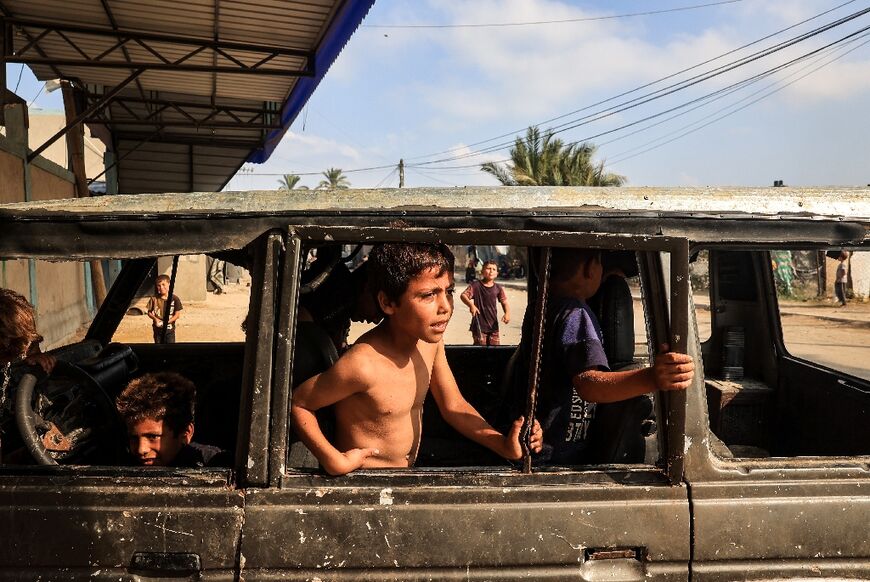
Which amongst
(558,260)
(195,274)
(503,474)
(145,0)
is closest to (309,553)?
(503,474)

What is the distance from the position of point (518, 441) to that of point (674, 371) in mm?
440

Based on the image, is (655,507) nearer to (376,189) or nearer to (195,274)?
(376,189)

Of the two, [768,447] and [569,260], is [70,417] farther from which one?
[768,447]

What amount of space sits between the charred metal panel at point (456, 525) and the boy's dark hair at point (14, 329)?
103 centimetres

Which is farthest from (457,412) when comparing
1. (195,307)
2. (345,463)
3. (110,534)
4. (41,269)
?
(195,307)

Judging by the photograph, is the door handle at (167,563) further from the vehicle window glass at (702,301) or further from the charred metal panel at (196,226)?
the vehicle window glass at (702,301)

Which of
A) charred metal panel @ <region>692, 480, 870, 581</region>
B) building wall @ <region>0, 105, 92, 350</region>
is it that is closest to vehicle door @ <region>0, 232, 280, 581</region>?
charred metal panel @ <region>692, 480, 870, 581</region>

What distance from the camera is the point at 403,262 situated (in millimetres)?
2023

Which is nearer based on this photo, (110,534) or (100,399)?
(110,534)

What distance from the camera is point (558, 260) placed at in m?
2.46

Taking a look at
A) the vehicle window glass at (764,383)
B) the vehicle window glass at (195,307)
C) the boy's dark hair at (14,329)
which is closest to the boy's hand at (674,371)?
the vehicle window glass at (764,383)

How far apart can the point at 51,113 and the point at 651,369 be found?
109 feet

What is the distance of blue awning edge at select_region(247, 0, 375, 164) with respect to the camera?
742cm

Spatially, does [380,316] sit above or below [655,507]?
above
